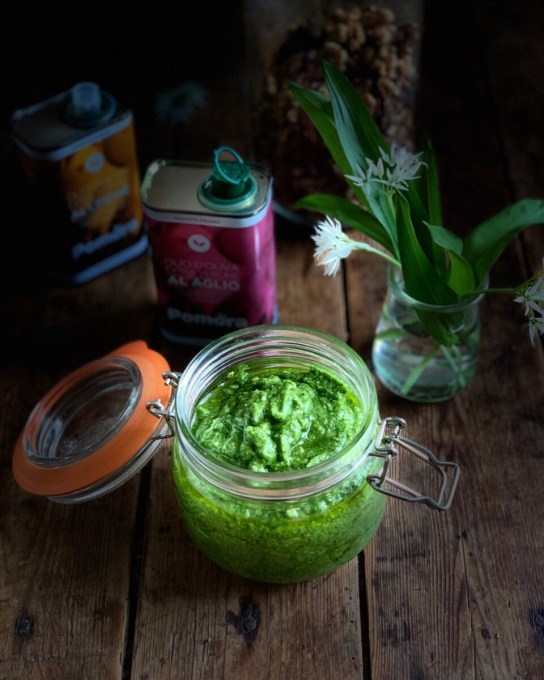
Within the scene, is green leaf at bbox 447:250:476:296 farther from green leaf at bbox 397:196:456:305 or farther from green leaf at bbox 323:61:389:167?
green leaf at bbox 323:61:389:167

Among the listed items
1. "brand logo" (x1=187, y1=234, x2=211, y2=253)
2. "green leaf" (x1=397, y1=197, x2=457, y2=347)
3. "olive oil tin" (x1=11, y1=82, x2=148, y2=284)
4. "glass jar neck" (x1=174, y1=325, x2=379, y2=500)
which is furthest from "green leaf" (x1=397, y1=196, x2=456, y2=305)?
"olive oil tin" (x1=11, y1=82, x2=148, y2=284)

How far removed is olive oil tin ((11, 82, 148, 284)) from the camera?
3.35 feet

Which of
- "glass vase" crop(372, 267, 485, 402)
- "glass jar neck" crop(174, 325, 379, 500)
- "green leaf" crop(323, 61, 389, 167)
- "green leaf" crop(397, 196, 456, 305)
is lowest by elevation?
"glass vase" crop(372, 267, 485, 402)

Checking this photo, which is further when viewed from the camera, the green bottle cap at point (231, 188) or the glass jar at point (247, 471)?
the green bottle cap at point (231, 188)

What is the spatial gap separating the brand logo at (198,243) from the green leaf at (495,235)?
0.95ft

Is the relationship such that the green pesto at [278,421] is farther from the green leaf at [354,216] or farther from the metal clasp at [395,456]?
the green leaf at [354,216]

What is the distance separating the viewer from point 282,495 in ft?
2.38

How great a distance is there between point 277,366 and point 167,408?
137 millimetres

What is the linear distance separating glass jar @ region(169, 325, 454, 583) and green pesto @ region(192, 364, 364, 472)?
0.02 metres

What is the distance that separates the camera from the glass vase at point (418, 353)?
0.96 m

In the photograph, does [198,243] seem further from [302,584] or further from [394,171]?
[302,584]

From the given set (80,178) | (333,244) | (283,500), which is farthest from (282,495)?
(80,178)

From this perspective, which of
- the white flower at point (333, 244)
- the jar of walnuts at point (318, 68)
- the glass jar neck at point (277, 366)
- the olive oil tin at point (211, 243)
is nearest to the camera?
the glass jar neck at point (277, 366)

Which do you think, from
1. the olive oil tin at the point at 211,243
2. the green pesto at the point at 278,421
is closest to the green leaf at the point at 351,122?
the olive oil tin at the point at 211,243
